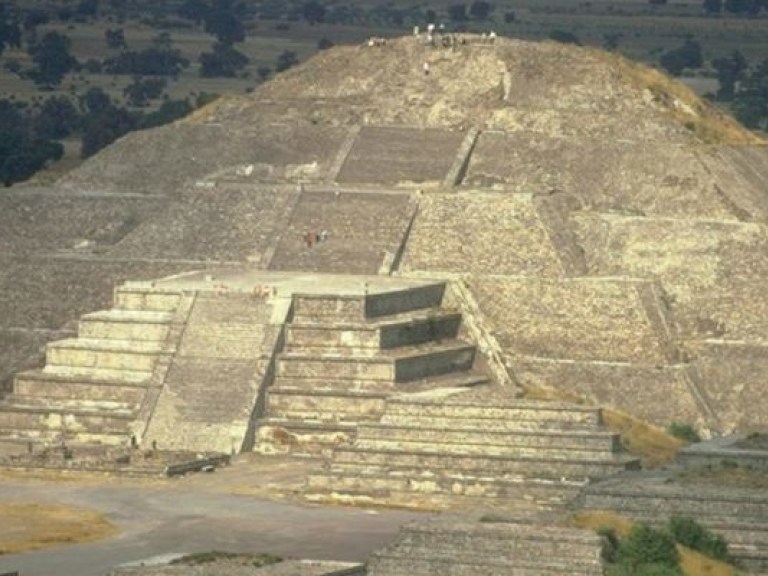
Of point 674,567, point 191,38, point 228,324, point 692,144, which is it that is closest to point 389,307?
point 228,324

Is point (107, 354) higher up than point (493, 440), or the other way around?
point (493, 440)

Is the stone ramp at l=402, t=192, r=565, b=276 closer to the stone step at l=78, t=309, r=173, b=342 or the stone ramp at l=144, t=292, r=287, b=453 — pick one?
the stone ramp at l=144, t=292, r=287, b=453

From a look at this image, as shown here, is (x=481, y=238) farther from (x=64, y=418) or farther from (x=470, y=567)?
(x=470, y=567)

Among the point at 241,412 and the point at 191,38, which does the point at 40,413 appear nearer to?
the point at 241,412

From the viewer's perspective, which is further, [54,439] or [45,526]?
[54,439]

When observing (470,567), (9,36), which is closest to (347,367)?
(470,567)

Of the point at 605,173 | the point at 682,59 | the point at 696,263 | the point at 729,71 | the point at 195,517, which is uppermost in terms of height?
the point at 605,173

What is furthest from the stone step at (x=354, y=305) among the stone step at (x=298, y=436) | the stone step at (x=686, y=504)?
the stone step at (x=686, y=504)

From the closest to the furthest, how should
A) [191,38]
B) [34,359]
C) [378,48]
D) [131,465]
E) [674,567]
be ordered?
[674,567]
[131,465]
[34,359]
[378,48]
[191,38]
